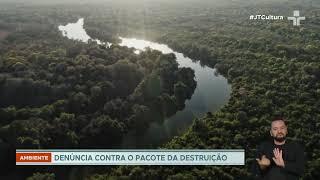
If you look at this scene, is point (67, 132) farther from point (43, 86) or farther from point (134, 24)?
point (134, 24)

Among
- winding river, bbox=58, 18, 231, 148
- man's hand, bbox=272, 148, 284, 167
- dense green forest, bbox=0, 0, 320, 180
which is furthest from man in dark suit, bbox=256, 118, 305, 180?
winding river, bbox=58, 18, 231, 148

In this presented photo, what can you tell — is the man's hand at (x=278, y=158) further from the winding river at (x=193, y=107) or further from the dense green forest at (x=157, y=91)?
the winding river at (x=193, y=107)

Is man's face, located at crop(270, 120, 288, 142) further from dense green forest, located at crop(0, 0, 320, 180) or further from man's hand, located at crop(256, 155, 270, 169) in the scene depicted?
dense green forest, located at crop(0, 0, 320, 180)

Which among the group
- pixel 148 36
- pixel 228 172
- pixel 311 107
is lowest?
pixel 228 172

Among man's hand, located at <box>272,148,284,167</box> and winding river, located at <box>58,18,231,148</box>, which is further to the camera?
winding river, located at <box>58,18,231,148</box>

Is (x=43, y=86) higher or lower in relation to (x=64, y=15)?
lower

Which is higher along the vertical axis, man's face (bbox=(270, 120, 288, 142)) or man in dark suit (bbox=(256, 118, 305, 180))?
man's face (bbox=(270, 120, 288, 142))

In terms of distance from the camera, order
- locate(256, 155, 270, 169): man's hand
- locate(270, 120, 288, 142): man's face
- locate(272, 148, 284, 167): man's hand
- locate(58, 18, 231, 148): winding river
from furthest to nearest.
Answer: locate(58, 18, 231, 148): winding river, locate(272, 148, 284, 167): man's hand, locate(256, 155, 270, 169): man's hand, locate(270, 120, 288, 142): man's face

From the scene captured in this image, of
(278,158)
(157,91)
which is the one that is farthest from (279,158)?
(157,91)

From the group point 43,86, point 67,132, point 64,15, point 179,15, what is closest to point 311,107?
point 67,132
